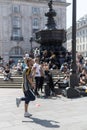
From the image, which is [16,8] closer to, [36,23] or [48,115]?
[36,23]

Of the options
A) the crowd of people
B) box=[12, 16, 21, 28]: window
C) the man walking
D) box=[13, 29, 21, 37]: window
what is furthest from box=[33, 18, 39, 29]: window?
the man walking

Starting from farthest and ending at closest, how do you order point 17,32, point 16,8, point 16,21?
point 16,21, point 17,32, point 16,8

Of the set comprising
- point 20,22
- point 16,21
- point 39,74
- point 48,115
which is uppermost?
point 16,21

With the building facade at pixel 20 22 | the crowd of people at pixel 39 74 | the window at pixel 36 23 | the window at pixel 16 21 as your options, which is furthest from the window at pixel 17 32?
the crowd of people at pixel 39 74

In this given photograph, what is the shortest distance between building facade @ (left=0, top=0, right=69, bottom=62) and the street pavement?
58433mm

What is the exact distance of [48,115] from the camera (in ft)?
34.4

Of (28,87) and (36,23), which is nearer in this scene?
(28,87)

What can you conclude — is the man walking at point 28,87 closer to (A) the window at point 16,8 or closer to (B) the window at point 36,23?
(A) the window at point 16,8

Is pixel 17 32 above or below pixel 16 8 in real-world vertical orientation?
below

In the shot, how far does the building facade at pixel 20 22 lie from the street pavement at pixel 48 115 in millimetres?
58433

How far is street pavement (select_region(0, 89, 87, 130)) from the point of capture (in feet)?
29.4

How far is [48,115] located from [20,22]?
6617cm

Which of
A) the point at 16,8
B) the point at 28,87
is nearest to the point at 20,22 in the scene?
the point at 16,8

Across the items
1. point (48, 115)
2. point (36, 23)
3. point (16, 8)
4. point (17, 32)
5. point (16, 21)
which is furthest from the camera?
point (36, 23)
